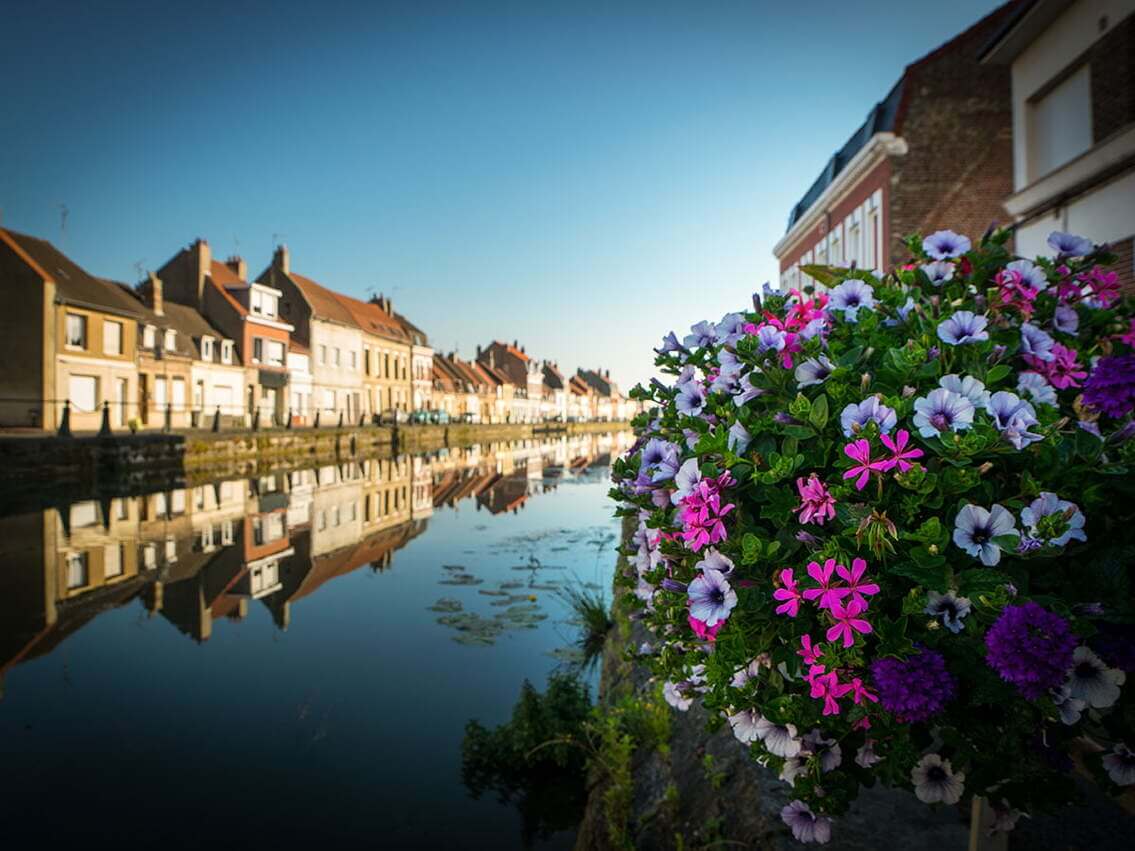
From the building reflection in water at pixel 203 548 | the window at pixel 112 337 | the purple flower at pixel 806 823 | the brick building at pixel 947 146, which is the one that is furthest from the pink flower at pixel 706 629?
the window at pixel 112 337

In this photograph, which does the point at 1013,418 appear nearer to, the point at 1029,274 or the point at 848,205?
the point at 1029,274

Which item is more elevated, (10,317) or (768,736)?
(10,317)

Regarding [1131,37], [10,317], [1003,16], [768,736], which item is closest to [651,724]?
[768,736]

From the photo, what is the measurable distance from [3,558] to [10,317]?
76.0 feet

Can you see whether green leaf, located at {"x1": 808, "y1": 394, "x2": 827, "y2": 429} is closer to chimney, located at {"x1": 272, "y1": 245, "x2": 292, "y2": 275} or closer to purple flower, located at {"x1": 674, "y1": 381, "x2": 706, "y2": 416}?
purple flower, located at {"x1": 674, "y1": 381, "x2": 706, "y2": 416}

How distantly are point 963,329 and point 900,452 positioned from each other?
0.47 metres

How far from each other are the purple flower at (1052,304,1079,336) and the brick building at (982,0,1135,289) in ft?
19.3

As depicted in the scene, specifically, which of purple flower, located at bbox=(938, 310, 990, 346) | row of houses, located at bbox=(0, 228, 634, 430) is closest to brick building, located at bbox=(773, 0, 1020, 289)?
purple flower, located at bbox=(938, 310, 990, 346)

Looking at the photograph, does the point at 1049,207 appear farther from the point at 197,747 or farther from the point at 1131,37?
the point at 197,747

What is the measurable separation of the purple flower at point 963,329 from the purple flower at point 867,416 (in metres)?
0.33

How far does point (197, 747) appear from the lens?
5.56 meters

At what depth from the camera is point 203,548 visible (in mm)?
12852

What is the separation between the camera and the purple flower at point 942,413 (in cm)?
161

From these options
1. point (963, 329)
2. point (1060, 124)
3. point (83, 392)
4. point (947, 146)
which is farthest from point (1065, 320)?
point (83, 392)
